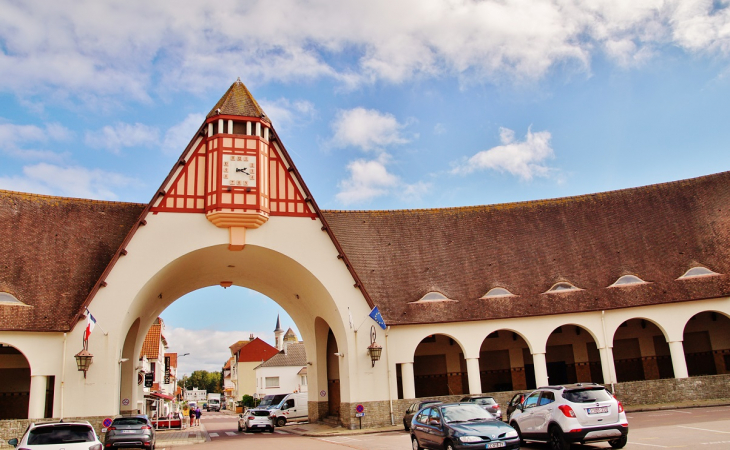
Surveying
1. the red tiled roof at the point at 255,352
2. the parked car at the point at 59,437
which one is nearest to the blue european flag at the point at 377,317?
the parked car at the point at 59,437

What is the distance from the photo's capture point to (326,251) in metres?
26.0

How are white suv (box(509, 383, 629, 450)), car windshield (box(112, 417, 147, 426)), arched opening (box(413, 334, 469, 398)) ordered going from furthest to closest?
arched opening (box(413, 334, 469, 398)), car windshield (box(112, 417, 147, 426)), white suv (box(509, 383, 629, 450))

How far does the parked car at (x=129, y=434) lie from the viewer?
61.2ft

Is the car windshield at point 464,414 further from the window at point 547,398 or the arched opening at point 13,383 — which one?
the arched opening at point 13,383

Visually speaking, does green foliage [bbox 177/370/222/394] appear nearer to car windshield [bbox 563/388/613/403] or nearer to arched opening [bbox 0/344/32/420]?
arched opening [bbox 0/344/32/420]

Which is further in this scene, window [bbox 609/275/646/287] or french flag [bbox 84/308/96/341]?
window [bbox 609/275/646/287]

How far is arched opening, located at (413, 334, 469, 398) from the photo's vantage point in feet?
98.8

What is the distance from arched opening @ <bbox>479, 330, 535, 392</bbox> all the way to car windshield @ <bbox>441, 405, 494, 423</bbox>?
651 inches

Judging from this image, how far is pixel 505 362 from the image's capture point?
30.6 m

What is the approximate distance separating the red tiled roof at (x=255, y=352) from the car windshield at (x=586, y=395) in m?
83.5

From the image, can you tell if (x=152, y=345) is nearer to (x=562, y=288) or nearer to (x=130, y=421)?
(x=130, y=421)

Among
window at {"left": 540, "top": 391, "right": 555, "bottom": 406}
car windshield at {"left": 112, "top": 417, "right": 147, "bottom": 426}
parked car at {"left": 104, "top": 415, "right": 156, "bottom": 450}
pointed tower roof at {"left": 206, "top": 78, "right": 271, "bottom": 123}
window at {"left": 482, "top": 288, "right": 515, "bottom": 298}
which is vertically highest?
pointed tower roof at {"left": 206, "top": 78, "right": 271, "bottom": 123}

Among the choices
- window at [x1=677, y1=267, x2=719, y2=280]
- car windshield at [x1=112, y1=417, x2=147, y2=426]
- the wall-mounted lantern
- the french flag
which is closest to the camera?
car windshield at [x1=112, y1=417, x2=147, y2=426]

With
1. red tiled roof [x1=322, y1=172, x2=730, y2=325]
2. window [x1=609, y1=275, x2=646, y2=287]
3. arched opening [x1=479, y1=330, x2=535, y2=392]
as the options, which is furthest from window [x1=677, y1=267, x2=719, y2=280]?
arched opening [x1=479, y1=330, x2=535, y2=392]
